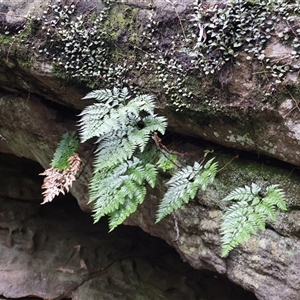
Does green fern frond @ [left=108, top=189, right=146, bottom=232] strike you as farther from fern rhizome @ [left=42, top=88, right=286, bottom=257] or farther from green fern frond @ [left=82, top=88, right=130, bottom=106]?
green fern frond @ [left=82, top=88, right=130, bottom=106]

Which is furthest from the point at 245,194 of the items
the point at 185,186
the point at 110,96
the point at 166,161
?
the point at 110,96

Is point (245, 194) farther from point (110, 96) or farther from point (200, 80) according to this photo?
point (110, 96)

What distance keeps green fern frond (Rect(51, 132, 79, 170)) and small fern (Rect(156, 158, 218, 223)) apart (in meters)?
0.73

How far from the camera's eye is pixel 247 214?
1.85 m

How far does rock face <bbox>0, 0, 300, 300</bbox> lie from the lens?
192cm

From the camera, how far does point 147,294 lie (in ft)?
10.9

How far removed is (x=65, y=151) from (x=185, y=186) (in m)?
0.89

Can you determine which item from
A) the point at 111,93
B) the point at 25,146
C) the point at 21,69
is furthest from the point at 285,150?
the point at 25,146

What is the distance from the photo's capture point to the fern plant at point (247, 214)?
179 cm

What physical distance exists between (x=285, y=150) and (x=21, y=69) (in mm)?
1707

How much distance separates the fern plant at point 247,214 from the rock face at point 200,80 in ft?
0.77

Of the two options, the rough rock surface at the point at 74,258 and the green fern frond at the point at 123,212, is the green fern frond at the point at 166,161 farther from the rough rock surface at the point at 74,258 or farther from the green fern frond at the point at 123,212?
the rough rock surface at the point at 74,258

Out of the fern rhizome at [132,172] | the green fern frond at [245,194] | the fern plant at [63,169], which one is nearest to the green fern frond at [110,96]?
the fern rhizome at [132,172]

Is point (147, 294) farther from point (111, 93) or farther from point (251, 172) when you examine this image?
point (111, 93)
